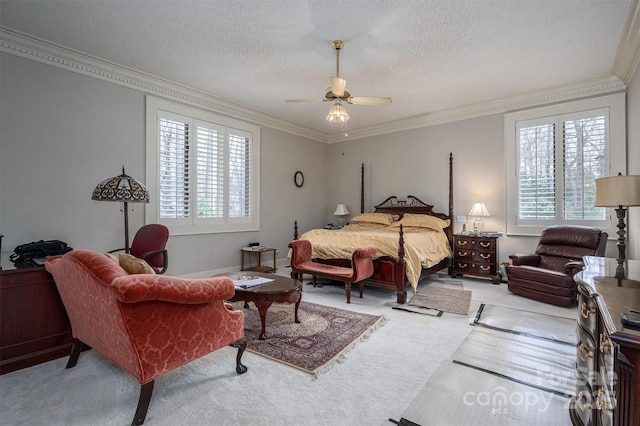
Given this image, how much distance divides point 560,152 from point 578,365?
4.21 meters

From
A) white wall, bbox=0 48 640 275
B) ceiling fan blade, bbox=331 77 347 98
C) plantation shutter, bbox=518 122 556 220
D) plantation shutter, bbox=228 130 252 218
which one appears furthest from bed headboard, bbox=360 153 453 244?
ceiling fan blade, bbox=331 77 347 98

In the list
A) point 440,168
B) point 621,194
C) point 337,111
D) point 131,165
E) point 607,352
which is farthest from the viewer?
point 440,168

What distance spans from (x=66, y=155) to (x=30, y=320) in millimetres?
2189

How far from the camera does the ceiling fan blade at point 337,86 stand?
3.17 meters

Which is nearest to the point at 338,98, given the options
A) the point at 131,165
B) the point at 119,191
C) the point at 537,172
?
the point at 119,191

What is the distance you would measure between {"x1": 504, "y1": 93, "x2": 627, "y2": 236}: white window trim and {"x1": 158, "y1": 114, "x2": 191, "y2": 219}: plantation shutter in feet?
17.6

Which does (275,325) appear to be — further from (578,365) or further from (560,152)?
(560,152)

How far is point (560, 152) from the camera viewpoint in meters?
4.66

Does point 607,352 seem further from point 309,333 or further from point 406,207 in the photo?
point 406,207

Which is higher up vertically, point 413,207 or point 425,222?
point 413,207

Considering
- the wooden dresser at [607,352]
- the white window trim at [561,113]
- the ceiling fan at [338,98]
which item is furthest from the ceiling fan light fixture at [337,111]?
the white window trim at [561,113]

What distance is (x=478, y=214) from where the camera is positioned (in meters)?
5.04

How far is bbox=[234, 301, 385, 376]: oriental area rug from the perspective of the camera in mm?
2412

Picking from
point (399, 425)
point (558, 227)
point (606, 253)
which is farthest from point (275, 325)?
point (606, 253)
